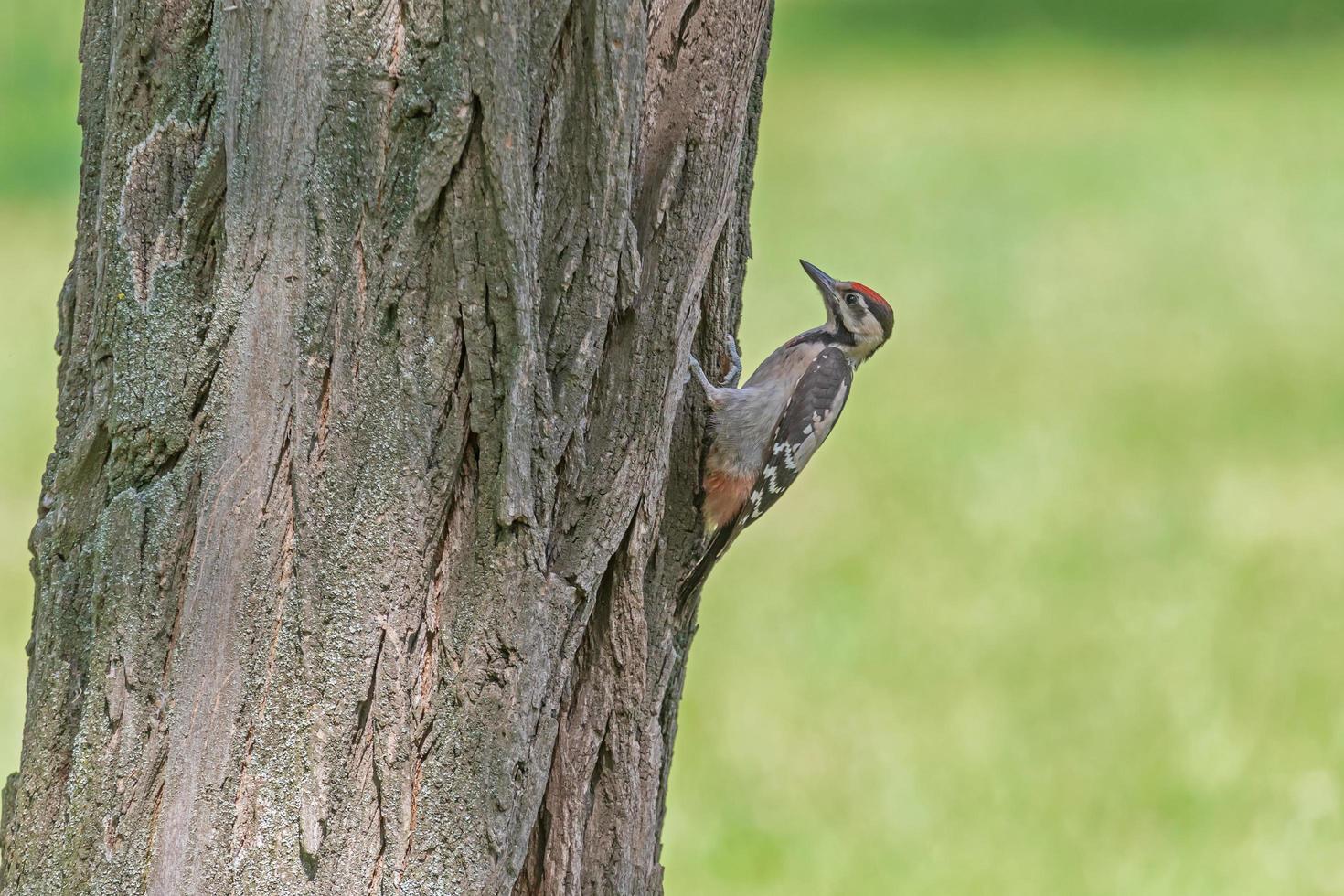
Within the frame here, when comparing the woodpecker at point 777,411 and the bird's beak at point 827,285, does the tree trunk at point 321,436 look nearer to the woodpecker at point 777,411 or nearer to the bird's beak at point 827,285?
the woodpecker at point 777,411

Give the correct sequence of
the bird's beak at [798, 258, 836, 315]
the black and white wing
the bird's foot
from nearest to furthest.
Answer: the bird's foot
the black and white wing
the bird's beak at [798, 258, 836, 315]

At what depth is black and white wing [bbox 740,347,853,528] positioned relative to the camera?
14.2ft

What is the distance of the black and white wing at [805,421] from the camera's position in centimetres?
433

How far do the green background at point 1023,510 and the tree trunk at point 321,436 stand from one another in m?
3.06

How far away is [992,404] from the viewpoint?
9.79 meters

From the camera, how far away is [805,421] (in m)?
4.75

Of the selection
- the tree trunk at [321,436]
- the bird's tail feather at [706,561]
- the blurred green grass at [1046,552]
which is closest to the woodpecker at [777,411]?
the bird's tail feather at [706,561]

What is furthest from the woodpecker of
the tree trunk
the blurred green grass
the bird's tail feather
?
the blurred green grass

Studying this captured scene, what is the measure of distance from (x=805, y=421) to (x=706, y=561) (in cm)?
157

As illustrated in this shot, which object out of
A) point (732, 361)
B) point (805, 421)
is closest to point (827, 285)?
point (805, 421)

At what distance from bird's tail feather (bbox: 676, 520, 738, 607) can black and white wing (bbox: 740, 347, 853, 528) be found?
0.41 meters

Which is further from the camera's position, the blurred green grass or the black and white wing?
the blurred green grass

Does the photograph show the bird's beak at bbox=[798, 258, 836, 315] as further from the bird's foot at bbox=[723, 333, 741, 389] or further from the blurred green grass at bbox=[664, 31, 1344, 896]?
the blurred green grass at bbox=[664, 31, 1344, 896]

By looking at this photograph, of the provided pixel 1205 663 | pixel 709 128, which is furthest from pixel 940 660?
pixel 709 128
